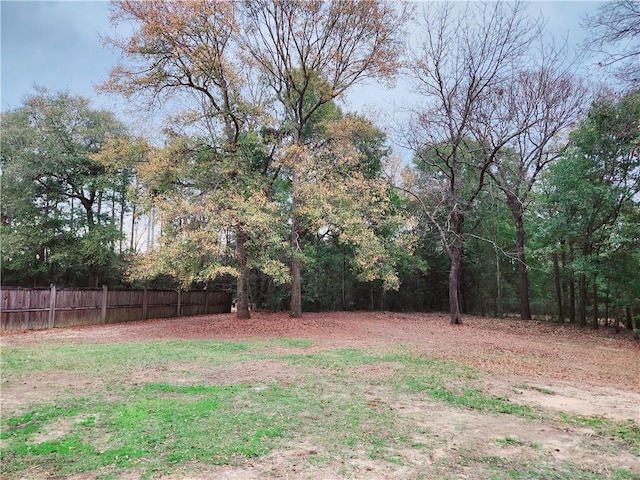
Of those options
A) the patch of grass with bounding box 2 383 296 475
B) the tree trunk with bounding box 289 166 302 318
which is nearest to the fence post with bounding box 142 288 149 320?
the tree trunk with bounding box 289 166 302 318

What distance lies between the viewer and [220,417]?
3.90 metres

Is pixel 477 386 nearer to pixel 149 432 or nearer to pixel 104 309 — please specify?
pixel 149 432

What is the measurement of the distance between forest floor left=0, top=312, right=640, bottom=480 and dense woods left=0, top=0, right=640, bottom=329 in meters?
2.48

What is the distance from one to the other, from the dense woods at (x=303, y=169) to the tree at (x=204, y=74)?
5 cm

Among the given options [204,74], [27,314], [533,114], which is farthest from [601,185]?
[27,314]

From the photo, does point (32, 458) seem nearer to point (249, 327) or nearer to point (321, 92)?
point (249, 327)

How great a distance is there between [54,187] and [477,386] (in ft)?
64.3

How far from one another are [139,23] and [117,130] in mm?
8704

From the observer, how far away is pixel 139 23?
37.5 ft

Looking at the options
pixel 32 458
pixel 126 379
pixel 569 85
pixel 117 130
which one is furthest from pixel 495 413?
pixel 117 130

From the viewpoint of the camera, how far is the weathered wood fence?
1112 centimetres

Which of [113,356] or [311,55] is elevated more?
[311,55]

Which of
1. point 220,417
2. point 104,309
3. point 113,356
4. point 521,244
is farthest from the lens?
point 521,244

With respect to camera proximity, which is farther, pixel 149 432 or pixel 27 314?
pixel 27 314
